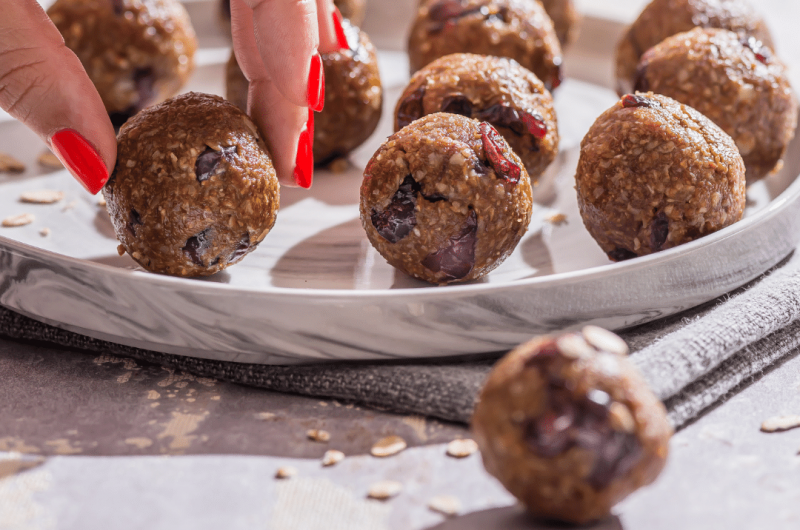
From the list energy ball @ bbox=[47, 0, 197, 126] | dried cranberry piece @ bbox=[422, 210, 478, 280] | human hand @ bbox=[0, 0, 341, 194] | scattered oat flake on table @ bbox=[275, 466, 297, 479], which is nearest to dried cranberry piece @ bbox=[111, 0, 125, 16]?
energy ball @ bbox=[47, 0, 197, 126]

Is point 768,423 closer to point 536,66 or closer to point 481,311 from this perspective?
point 481,311

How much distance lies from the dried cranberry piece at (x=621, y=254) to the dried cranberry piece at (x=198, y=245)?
0.63 m

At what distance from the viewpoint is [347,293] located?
107 centimetres

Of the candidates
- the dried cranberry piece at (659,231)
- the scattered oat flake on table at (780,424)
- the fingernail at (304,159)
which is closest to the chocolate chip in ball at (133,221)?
the fingernail at (304,159)

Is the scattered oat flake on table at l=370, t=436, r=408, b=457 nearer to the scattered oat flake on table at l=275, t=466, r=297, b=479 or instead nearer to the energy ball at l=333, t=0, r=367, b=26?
the scattered oat flake on table at l=275, t=466, r=297, b=479

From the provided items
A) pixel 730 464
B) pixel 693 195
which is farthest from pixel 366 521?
pixel 693 195

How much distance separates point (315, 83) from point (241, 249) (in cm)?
31

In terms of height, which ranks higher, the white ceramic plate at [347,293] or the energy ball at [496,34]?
the energy ball at [496,34]

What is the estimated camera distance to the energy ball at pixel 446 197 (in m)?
1.20

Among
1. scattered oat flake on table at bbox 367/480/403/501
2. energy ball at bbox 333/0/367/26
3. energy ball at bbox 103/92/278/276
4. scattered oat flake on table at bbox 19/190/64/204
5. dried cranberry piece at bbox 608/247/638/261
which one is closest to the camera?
scattered oat flake on table at bbox 367/480/403/501

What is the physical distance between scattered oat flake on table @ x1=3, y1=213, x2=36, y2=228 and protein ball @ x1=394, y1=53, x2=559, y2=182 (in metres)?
0.69

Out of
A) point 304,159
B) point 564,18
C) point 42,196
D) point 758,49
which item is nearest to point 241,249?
point 304,159

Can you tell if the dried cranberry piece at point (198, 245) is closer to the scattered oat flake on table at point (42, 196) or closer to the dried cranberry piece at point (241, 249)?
the dried cranberry piece at point (241, 249)

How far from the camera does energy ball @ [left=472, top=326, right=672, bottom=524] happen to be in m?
0.81
